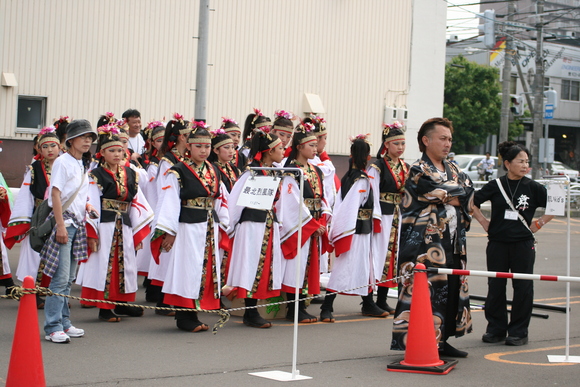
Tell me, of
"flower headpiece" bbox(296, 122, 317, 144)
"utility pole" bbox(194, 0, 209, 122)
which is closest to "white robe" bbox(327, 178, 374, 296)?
"flower headpiece" bbox(296, 122, 317, 144)

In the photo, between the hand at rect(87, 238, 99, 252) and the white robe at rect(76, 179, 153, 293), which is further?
the white robe at rect(76, 179, 153, 293)

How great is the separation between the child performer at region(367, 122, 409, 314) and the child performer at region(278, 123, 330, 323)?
27.7 inches

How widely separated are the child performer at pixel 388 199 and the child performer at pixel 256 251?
4.03 feet

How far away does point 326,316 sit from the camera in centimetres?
866

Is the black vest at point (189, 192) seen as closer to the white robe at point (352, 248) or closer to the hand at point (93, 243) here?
the hand at point (93, 243)

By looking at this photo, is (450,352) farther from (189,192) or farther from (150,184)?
(150,184)

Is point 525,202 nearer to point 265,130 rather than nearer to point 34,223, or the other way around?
point 265,130

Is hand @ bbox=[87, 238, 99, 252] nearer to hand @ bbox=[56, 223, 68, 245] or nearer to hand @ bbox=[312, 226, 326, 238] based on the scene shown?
hand @ bbox=[56, 223, 68, 245]

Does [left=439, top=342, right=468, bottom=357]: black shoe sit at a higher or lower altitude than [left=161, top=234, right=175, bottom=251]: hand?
lower

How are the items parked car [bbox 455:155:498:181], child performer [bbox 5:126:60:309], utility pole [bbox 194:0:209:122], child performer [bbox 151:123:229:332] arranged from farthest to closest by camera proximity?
parked car [bbox 455:155:498:181] < utility pole [bbox 194:0:209:122] < child performer [bbox 5:126:60:309] < child performer [bbox 151:123:229:332]

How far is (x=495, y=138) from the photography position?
51594mm

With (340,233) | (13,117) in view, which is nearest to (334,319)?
(340,233)

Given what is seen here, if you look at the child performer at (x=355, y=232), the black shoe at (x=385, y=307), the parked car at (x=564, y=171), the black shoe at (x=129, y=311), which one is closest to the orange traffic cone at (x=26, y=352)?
the black shoe at (x=129, y=311)

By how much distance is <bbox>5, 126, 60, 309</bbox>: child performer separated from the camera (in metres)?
8.99
